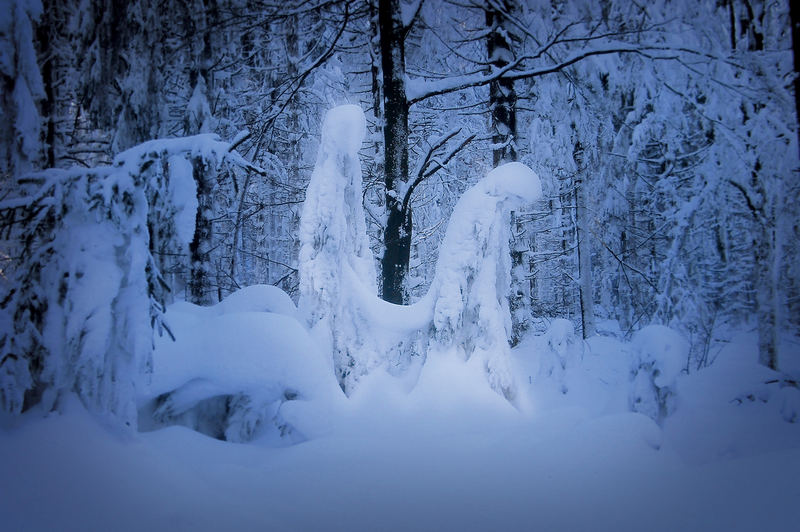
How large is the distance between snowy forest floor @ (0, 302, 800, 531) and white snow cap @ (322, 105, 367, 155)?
2.82m

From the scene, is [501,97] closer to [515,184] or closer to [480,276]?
[515,184]

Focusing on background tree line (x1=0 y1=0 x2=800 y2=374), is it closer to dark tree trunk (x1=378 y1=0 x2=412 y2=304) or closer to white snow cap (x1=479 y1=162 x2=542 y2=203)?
dark tree trunk (x1=378 y1=0 x2=412 y2=304)

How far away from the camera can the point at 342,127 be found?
534 centimetres

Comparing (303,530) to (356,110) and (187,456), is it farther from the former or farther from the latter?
(356,110)

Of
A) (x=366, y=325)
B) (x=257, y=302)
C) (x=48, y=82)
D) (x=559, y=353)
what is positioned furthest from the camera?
(x=48, y=82)

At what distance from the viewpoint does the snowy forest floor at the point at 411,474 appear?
2996mm

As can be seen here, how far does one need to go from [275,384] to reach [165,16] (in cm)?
654

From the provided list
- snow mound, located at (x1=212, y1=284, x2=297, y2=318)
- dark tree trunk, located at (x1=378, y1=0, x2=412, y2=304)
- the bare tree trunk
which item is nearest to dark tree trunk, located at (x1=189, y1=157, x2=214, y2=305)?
snow mound, located at (x1=212, y1=284, x2=297, y2=318)

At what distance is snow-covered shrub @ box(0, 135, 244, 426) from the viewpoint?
11.1 ft

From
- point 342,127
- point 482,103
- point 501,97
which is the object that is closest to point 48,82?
point 342,127

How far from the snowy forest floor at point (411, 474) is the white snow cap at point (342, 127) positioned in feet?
9.26

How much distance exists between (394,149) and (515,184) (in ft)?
9.20

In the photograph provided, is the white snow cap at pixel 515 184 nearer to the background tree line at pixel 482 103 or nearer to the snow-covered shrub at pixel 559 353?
the background tree line at pixel 482 103

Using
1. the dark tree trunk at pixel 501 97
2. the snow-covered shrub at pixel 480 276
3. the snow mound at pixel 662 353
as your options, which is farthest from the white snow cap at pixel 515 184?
the dark tree trunk at pixel 501 97
